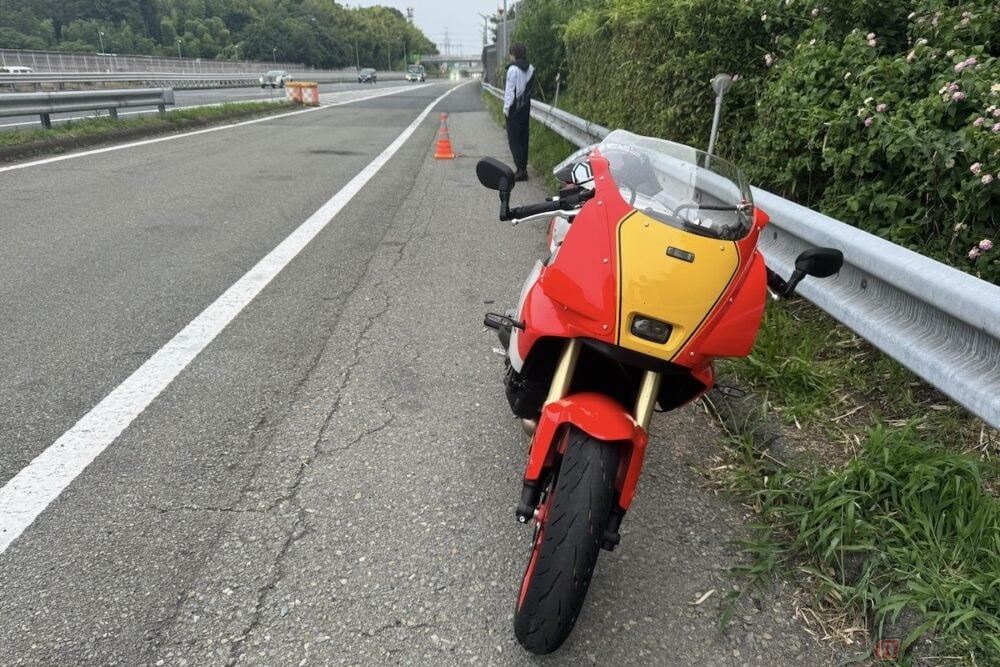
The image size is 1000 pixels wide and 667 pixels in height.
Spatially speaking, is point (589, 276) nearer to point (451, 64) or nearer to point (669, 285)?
point (669, 285)

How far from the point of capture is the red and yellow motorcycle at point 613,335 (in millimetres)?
1860

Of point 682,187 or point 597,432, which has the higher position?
point 682,187

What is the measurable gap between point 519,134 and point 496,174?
801 centimetres

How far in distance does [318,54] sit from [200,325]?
128m

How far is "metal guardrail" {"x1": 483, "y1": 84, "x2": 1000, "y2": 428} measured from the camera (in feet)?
7.23

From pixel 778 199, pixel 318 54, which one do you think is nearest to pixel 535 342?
pixel 778 199

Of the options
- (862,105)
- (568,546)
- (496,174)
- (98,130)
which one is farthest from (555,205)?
(98,130)

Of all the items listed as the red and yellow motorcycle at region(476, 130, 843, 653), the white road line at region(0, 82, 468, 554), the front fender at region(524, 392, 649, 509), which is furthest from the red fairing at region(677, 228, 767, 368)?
the white road line at region(0, 82, 468, 554)

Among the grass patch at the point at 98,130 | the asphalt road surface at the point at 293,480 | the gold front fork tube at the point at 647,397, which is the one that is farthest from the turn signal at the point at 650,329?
the grass patch at the point at 98,130

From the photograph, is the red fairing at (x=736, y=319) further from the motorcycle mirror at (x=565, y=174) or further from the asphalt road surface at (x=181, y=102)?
the asphalt road surface at (x=181, y=102)

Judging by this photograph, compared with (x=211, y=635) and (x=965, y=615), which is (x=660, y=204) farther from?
(x=211, y=635)

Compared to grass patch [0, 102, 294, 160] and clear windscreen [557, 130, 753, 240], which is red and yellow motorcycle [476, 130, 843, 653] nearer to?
clear windscreen [557, 130, 753, 240]

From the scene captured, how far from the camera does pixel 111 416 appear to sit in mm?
3082

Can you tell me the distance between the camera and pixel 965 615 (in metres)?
1.91
